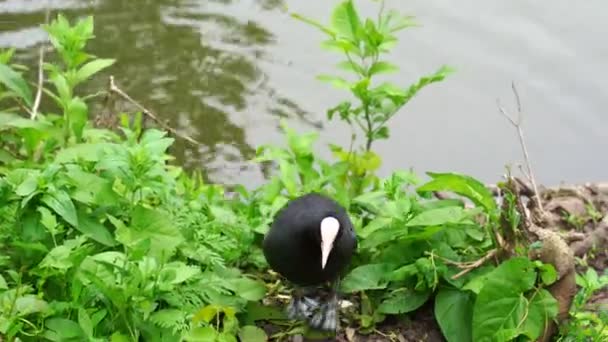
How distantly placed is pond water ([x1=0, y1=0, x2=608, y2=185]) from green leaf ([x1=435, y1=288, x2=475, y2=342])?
6.36 ft

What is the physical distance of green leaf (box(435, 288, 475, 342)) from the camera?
3.43m

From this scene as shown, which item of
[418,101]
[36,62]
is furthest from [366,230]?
[36,62]

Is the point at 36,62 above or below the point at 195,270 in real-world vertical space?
below

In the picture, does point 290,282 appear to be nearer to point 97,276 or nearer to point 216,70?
point 97,276

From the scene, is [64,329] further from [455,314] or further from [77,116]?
[455,314]

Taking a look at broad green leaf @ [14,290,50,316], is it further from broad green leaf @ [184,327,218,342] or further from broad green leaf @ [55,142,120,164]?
broad green leaf @ [55,142,120,164]

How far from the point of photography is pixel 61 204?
315 centimetres

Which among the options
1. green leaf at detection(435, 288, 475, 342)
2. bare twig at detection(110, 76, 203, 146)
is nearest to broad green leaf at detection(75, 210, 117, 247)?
green leaf at detection(435, 288, 475, 342)

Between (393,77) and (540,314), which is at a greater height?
(540,314)

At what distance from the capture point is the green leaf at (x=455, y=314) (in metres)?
3.43

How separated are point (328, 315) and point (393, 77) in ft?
9.41

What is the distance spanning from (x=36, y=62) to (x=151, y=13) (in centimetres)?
104

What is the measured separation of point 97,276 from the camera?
292 centimetres

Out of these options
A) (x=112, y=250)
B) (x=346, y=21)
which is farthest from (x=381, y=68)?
(x=112, y=250)
